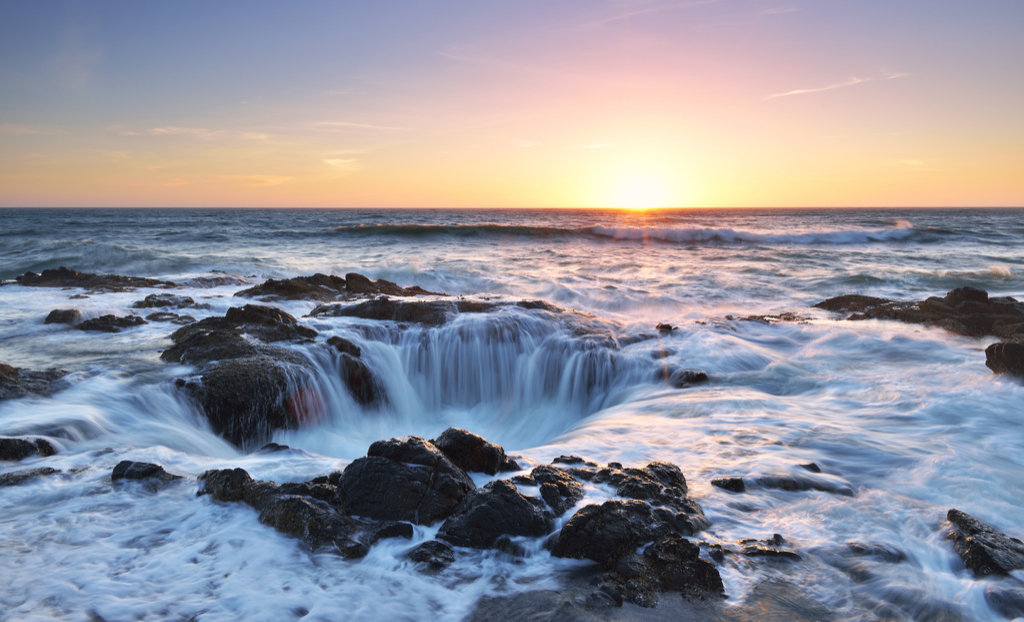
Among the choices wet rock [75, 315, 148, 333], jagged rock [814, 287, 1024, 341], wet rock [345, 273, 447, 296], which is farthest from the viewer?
wet rock [345, 273, 447, 296]

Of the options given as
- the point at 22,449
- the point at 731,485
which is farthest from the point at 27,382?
the point at 731,485

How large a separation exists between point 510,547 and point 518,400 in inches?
176

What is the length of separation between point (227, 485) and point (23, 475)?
142 centimetres

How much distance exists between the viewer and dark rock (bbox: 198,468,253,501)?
3.48m

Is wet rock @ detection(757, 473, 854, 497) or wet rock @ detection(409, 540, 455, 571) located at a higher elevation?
wet rock @ detection(409, 540, 455, 571)

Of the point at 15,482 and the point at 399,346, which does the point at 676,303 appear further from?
the point at 15,482

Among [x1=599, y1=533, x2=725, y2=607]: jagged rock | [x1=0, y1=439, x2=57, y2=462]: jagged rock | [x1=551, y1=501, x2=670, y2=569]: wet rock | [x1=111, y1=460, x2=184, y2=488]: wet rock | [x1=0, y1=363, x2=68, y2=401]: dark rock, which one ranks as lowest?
[x1=599, y1=533, x2=725, y2=607]: jagged rock

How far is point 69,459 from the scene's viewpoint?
3.97 m

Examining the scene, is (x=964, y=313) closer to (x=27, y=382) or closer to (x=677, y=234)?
(x=27, y=382)

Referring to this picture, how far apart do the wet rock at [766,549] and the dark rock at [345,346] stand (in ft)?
17.0

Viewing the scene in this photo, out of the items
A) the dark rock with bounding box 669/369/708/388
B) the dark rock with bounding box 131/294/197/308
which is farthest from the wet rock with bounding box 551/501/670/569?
the dark rock with bounding box 131/294/197/308

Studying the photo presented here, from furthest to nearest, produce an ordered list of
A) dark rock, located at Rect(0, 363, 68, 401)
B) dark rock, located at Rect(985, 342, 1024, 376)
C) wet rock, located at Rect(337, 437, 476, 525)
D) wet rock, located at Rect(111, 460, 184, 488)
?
dark rock, located at Rect(985, 342, 1024, 376) < dark rock, located at Rect(0, 363, 68, 401) < wet rock, located at Rect(111, 460, 184, 488) < wet rock, located at Rect(337, 437, 476, 525)

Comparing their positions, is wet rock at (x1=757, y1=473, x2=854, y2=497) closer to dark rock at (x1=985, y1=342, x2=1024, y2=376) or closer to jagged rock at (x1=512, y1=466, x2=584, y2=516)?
jagged rock at (x1=512, y1=466, x2=584, y2=516)

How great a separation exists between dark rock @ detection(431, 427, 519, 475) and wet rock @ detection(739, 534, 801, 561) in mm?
1679
